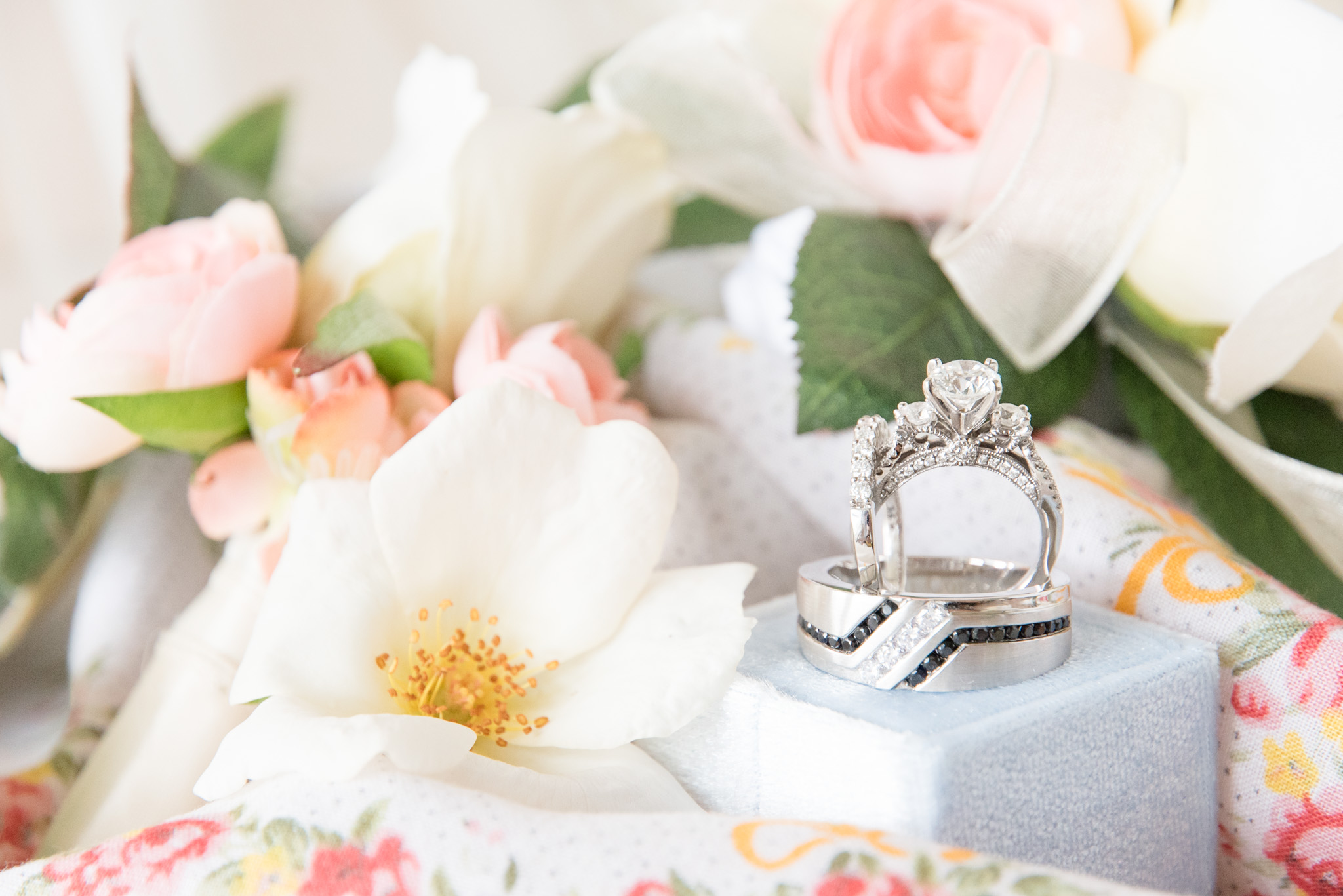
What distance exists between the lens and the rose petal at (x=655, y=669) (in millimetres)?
302

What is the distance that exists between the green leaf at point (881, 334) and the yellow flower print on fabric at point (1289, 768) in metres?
0.16

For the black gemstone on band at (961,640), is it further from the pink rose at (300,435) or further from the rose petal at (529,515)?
the pink rose at (300,435)

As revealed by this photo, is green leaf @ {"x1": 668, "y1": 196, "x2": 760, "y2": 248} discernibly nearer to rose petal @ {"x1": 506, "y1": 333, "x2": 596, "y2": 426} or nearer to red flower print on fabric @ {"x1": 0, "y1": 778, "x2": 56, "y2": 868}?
rose petal @ {"x1": 506, "y1": 333, "x2": 596, "y2": 426}

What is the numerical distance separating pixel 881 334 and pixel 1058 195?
0.08 meters

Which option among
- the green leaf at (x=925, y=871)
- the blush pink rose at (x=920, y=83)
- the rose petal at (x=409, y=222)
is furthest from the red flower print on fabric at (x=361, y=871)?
the blush pink rose at (x=920, y=83)

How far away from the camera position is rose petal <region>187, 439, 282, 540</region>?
39cm

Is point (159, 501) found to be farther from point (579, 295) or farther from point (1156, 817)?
point (1156, 817)

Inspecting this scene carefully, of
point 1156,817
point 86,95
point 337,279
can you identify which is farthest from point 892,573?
point 86,95

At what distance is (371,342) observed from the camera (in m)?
0.37

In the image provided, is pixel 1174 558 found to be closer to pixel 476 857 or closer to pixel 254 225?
pixel 476 857

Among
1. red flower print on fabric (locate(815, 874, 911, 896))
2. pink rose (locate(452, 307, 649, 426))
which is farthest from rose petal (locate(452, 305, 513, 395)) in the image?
red flower print on fabric (locate(815, 874, 911, 896))

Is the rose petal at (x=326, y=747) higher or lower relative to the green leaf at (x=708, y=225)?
higher

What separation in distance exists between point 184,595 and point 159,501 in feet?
0.14

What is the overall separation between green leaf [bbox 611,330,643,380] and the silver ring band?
208 millimetres
